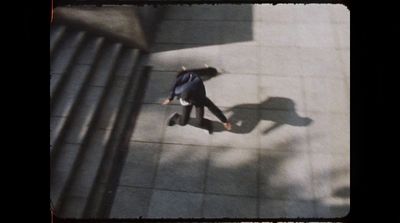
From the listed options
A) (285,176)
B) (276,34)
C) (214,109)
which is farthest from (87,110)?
(276,34)

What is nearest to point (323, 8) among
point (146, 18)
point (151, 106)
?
point (146, 18)

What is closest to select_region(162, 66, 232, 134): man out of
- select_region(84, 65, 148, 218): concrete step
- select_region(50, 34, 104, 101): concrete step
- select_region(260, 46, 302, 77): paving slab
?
select_region(84, 65, 148, 218): concrete step

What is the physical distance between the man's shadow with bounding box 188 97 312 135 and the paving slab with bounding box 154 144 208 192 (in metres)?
0.55

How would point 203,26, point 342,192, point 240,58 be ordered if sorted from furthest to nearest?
point 203,26, point 240,58, point 342,192

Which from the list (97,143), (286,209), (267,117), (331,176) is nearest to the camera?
(286,209)

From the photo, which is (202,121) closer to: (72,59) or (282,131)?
(282,131)

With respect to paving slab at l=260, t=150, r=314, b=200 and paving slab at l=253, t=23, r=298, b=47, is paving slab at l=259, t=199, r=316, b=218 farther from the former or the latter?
paving slab at l=253, t=23, r=298, b=47

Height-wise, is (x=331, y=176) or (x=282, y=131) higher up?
(x=282, y=131)

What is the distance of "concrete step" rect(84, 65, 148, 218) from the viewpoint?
5.80 m

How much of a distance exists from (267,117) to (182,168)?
1.78 m

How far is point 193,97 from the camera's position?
628 centimetres
